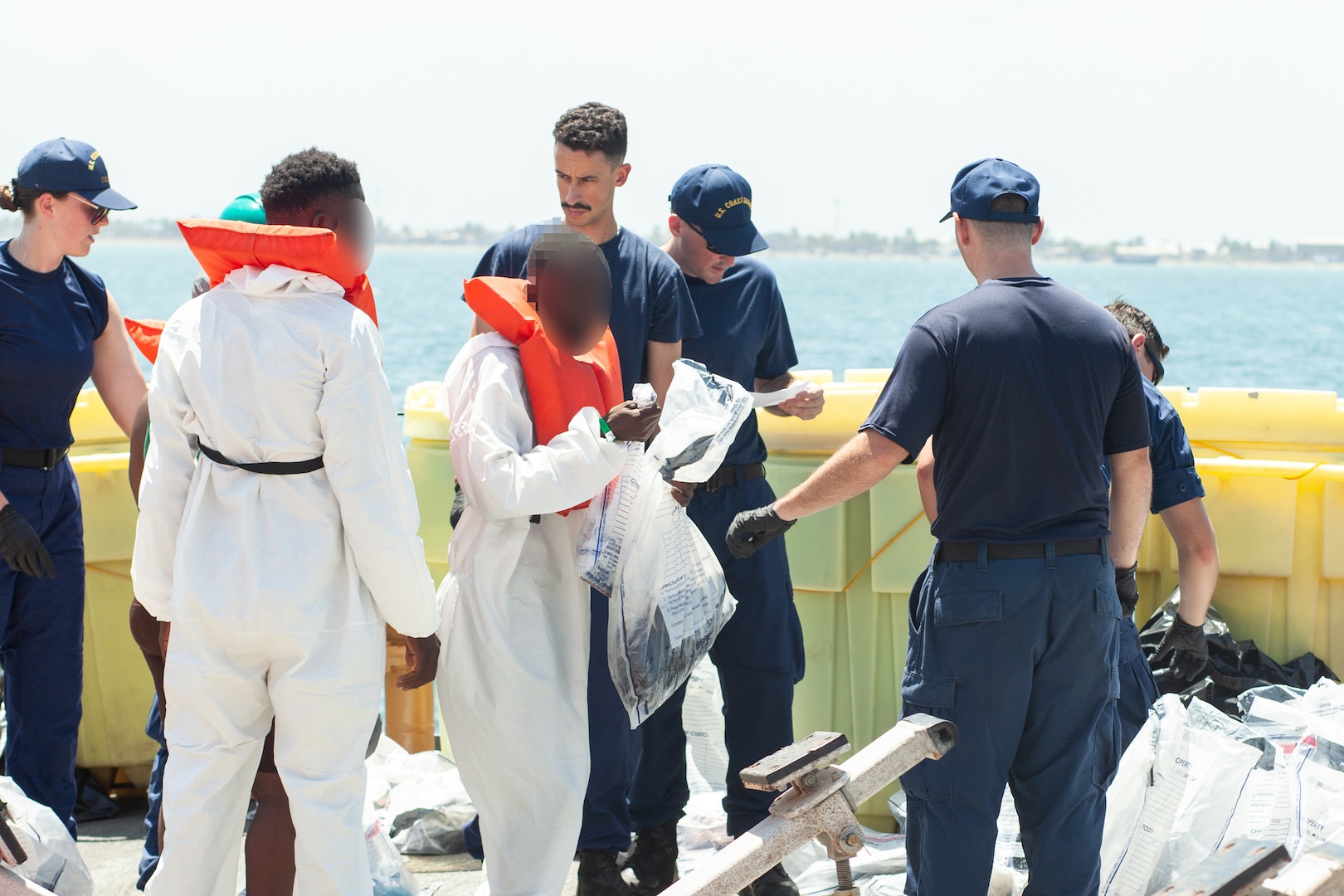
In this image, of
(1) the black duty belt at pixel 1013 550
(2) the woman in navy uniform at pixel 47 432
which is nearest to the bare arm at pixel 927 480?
(1) the black duty belt at pixel 1013 550

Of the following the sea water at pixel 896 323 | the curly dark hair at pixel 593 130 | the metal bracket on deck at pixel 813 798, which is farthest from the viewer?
the sea water at pixel 896 323

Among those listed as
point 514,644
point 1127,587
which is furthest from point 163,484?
point 1127,587

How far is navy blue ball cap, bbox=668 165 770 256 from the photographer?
3.68m

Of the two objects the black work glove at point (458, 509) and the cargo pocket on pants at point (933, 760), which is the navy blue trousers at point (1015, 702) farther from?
the black work glove at point (458, 509)

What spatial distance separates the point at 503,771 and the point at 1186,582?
1963mm

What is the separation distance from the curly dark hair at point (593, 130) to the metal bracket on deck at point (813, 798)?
178 cm

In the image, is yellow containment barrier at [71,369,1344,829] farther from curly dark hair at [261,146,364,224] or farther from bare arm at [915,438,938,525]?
curly dark hair at [261,146,364,224]

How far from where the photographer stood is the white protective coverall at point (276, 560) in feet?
8.34

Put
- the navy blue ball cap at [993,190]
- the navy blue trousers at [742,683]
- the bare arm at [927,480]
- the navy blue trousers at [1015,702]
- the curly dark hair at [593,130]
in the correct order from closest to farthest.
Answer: the navy blue trousers at [1015,702] → the navy blue ball cap at [993,190] → the bare arm at [927,480] → the curly dark hair at [593,130] → the navy blue trousers at [742,683]

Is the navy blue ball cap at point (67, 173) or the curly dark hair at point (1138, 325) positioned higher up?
the navy blue ball cap at point (67, 173)

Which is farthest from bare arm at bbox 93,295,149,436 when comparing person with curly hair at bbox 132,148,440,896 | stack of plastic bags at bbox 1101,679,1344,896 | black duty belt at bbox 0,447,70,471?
stack of plastic bags at bbox 1101,679,1344,896

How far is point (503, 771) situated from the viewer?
2951 mm

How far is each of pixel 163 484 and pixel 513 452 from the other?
0.72 m

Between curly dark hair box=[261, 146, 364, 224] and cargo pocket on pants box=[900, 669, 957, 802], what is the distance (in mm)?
1665
